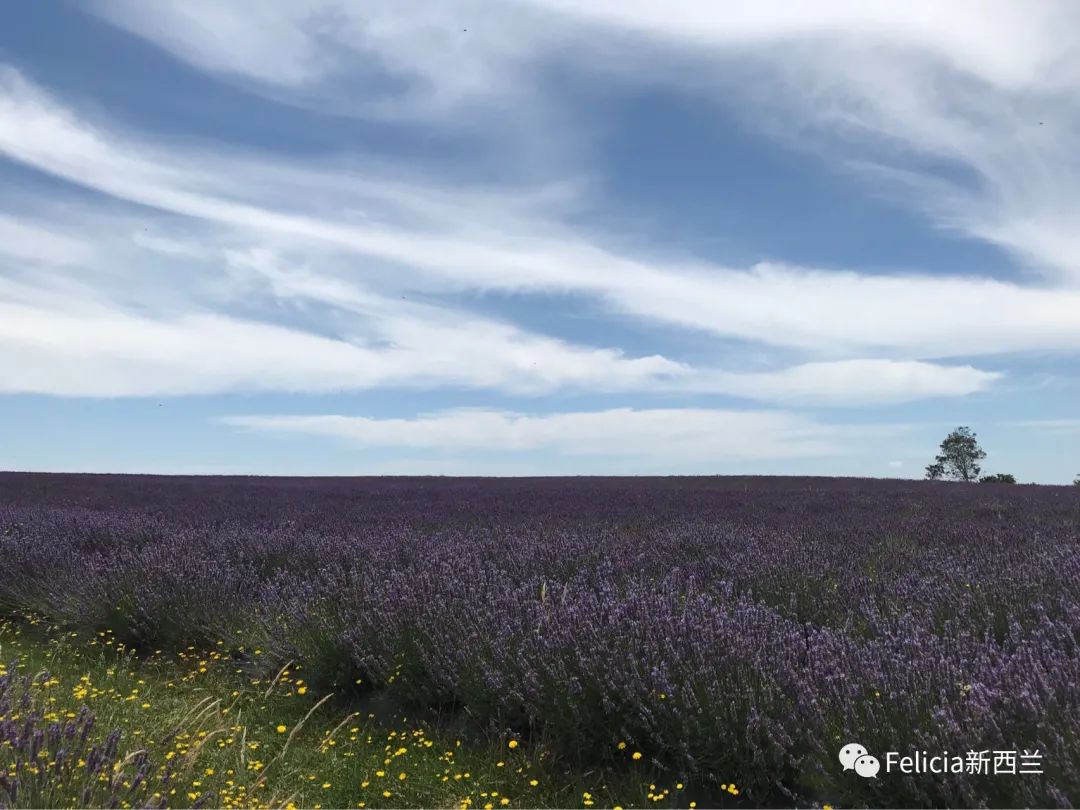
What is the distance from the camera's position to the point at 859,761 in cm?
204

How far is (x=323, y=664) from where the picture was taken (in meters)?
3.59

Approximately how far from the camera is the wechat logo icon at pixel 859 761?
2.02 metres

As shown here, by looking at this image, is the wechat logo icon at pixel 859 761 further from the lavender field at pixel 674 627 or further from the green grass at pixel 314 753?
the green grass at pixel 314 753

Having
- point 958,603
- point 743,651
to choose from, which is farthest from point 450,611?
point 958,603

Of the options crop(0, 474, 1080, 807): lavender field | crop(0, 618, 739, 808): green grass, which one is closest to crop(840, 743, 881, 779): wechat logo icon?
crop(0, 474, 1080, 807): lavender field

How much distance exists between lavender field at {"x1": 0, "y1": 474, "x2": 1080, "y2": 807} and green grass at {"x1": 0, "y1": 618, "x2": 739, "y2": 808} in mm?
89

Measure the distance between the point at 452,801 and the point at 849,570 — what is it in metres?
2.60

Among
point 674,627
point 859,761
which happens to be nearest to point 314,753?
point 674,627

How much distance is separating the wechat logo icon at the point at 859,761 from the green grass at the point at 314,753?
Result: 1.39 feet

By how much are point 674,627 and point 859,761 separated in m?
0.84

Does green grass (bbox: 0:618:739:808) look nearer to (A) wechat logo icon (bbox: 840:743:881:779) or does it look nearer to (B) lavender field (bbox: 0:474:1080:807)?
(B) lavender field (bbox: 0:474:1080:807)

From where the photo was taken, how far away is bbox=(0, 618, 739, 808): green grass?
8.07ft

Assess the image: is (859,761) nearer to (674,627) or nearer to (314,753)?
(674,627)

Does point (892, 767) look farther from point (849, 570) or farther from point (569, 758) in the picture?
point (849, 570)
